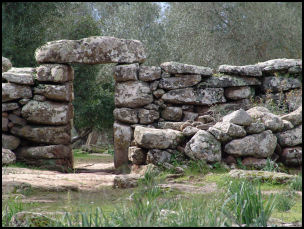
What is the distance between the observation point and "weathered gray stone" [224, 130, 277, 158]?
792 centimetres

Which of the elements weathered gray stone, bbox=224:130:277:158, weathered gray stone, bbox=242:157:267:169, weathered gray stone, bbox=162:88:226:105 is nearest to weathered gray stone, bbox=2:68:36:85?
weathered gray stone, bbox=162:88:226:105

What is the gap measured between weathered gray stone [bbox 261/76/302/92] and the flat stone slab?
3.81 m

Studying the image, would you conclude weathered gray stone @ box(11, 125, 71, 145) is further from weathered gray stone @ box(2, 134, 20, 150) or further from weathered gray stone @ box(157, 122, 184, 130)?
weathered gray stone @ box(157, 122, 184, 130)

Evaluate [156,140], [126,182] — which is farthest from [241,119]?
[126,182]

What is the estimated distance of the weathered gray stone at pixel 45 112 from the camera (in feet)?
32.9

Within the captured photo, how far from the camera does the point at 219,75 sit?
10852 mm

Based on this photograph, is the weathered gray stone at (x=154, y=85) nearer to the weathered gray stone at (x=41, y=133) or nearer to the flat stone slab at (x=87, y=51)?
the flat stone slab at (x=87, y=51)

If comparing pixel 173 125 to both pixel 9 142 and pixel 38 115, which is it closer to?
pixel 38 115

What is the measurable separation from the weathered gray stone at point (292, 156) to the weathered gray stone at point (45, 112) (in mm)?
5385

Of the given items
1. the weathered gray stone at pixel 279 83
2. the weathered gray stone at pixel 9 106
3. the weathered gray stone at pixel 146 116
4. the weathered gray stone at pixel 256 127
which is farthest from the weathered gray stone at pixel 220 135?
the weathered gray stone at pixel 9 106

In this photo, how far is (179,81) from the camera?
10508 millimetres

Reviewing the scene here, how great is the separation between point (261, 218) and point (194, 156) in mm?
4437

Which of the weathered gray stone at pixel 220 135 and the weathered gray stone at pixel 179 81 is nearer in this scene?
the weathered gray stone at pixel 220 135

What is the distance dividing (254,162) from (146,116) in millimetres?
3374
